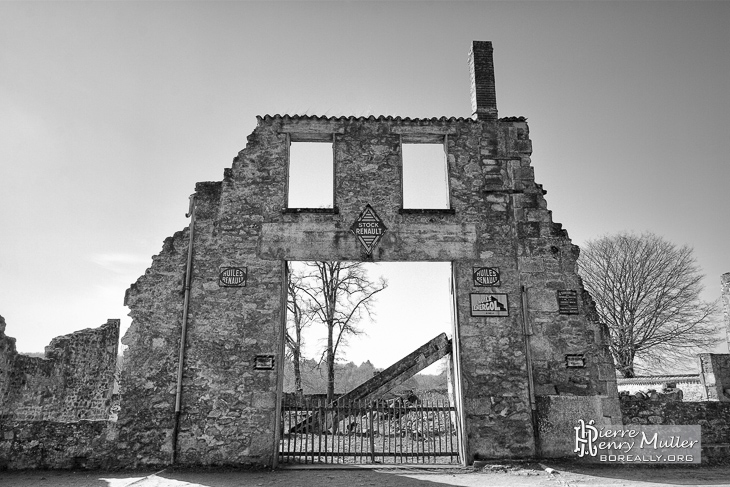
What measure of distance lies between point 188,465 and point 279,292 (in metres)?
3.47

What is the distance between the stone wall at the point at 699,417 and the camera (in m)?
9.23

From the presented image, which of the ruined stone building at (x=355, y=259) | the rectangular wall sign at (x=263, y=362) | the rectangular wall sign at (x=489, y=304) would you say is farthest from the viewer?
the rectangular wall sign at (x=489, y=304)

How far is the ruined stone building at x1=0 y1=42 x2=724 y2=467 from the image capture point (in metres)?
9.20

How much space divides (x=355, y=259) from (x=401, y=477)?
4047 mm

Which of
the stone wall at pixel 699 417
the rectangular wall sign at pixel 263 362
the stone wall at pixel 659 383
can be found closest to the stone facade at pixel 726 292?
the stone wall at pixel 659 383

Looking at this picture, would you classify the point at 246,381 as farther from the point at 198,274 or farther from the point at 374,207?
the point at 374,207

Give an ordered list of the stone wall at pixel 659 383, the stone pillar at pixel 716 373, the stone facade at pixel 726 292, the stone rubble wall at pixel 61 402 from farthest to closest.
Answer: the stone wall at pixel 659 383 → the stone facade at pixel 726 292 → the stone pillar at pixel 716 373 → the stone rubble wall at pixel 61 402

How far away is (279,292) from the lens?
386 inches

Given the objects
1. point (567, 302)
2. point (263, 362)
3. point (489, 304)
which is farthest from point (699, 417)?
point (263, 362)

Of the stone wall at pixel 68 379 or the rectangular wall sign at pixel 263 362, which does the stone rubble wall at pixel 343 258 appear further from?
the stone wall at pixel 68 379

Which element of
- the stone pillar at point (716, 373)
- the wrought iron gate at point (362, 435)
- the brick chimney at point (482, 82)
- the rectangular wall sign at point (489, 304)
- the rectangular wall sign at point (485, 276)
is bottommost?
the wrought iron gate at point (362, 435)

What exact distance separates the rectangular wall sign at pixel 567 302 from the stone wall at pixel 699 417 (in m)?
1.90

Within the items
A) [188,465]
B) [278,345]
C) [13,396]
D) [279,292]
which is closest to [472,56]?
[279,292]

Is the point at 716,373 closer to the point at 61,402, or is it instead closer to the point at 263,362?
the point at 263,362
